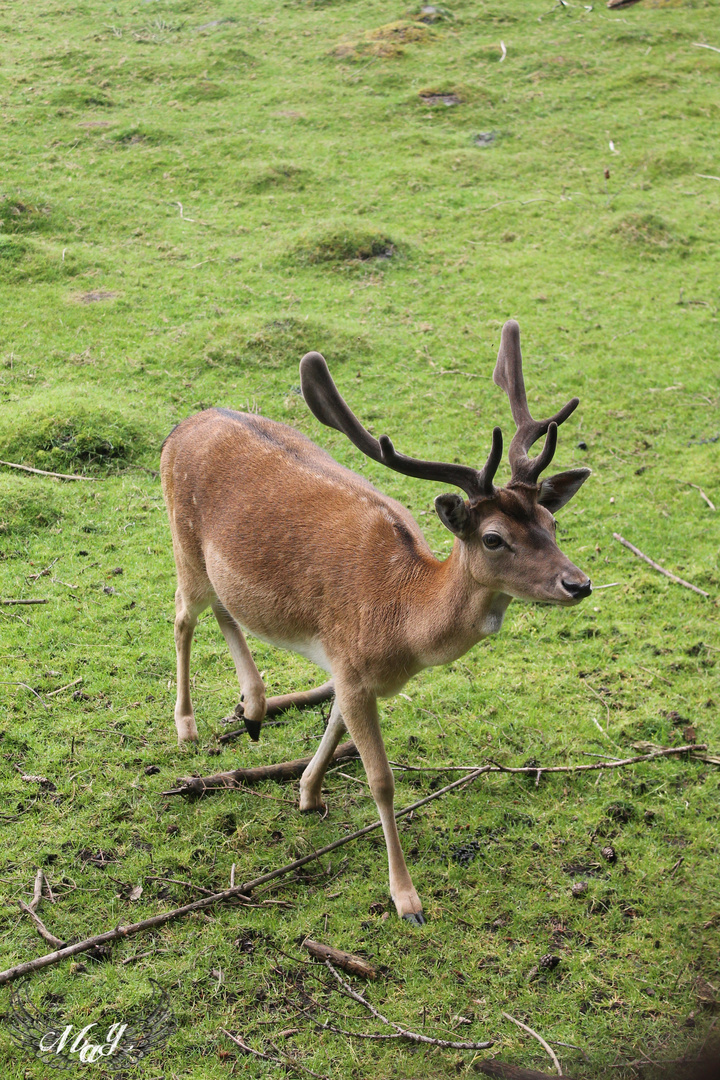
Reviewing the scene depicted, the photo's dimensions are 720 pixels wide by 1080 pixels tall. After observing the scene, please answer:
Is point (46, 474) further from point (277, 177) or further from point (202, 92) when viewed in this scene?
point (202, 92)

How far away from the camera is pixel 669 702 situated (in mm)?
6406

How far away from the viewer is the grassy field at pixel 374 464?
4.53 metres

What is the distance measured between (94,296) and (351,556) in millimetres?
8520

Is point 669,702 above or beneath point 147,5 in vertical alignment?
beneath

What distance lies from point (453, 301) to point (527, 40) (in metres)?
12.0

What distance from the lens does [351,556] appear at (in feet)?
16.1

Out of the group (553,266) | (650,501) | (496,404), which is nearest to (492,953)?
(650,501)

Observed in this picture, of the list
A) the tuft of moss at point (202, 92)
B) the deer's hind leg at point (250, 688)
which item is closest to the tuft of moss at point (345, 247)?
the tuft of moss at point (202, 92)

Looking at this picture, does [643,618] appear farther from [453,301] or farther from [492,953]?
[453,301]

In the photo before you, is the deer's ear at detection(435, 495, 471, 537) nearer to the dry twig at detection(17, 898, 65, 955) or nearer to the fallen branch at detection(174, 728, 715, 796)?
the fallen branch at detection(174, 728, 715, 796)

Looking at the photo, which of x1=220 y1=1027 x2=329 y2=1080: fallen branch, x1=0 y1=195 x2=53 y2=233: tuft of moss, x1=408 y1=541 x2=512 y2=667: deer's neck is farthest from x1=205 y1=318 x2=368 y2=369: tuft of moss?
x1=220 y1=1027 x2=329 y2=1080: fallen branch

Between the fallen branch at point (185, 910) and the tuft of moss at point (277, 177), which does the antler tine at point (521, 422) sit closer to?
the fallen branch at point (185, 910)

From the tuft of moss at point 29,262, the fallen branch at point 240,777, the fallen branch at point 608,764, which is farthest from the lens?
the tuft of moss at point 29,262

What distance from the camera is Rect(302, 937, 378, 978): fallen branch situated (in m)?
4.44
